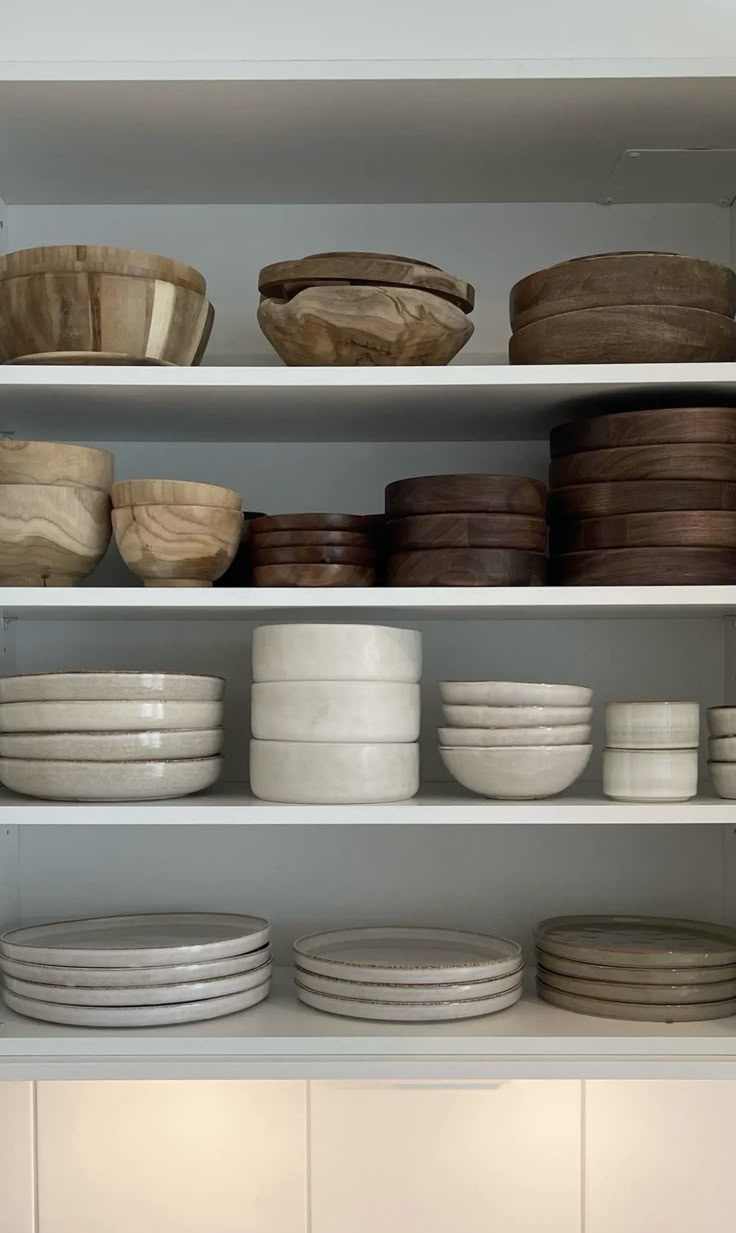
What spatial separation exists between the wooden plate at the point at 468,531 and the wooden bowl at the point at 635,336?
16cm

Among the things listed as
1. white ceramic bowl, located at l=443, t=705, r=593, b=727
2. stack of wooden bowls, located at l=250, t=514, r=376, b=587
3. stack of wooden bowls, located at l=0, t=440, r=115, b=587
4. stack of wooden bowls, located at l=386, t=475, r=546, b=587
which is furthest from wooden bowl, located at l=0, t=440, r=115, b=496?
white ceramic bowl, located at l=443, t=705, r=593, b=727

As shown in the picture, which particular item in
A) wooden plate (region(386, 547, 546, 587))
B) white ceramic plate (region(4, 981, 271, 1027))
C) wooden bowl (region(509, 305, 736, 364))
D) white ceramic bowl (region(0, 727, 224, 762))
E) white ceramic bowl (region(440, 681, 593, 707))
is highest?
wooden bowl (region(509, 305, 736, 364))

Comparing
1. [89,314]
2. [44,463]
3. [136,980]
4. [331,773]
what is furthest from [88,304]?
[136,980]

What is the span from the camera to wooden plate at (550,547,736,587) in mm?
1131

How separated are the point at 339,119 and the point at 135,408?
337 mm

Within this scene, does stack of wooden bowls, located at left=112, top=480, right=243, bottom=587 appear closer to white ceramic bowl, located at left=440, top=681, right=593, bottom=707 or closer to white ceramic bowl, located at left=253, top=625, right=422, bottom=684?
white ceramic bowl, located at left=253, top=625, right=422, bottom=684

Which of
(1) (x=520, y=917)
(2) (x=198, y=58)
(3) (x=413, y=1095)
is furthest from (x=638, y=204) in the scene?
(3) (x=413, y=1095)

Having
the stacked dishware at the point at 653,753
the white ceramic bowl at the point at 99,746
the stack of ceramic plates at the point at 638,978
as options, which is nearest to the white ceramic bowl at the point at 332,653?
the white ceramic bowl at the point at 99,746

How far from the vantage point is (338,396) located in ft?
3.80

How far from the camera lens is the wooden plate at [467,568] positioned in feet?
3.76

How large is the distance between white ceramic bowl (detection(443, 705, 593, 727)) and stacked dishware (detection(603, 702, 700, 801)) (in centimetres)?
5

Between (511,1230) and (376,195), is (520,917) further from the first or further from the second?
(376,195)

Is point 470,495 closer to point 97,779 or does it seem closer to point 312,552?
point 312,552

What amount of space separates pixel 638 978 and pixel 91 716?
0.57 meters
